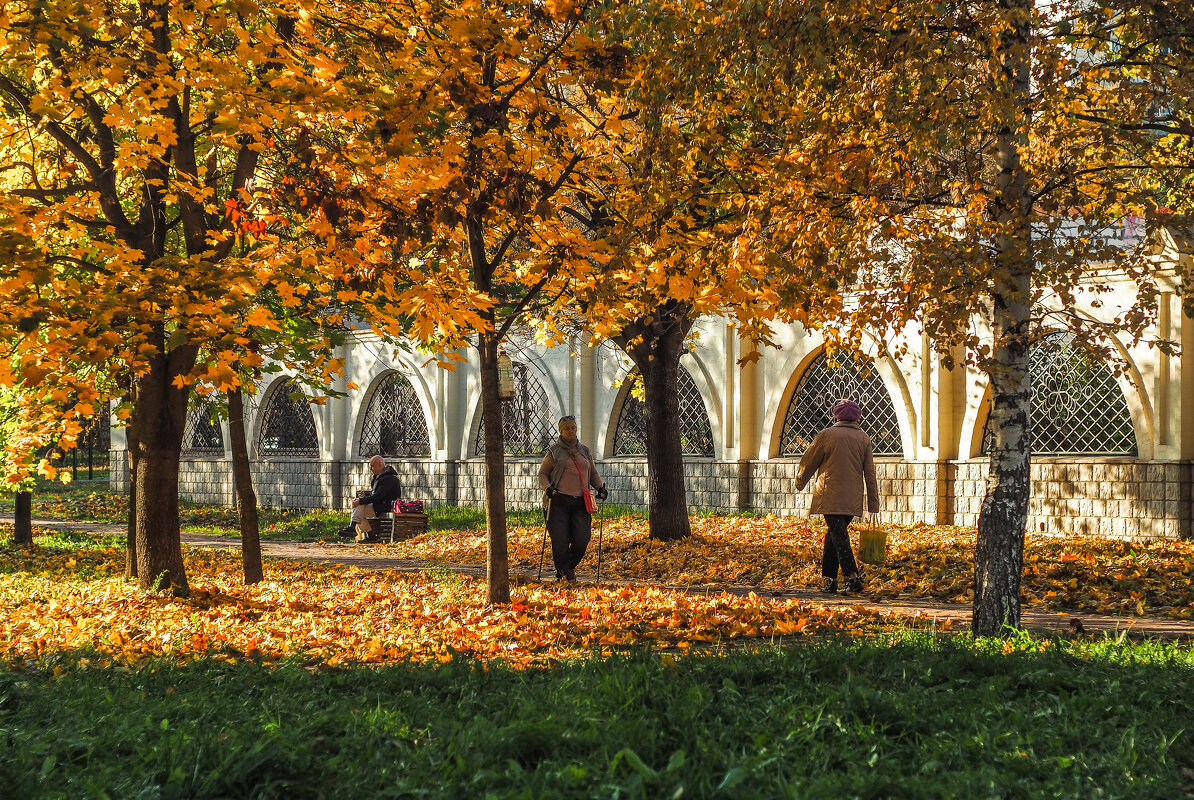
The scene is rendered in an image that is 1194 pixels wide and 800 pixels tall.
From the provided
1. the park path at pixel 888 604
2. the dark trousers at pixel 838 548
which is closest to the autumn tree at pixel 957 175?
the park path at pixel 888 604

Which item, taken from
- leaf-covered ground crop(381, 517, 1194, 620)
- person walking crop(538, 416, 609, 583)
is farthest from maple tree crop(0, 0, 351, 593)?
leaf-covered ground crop(381, 517, 1194, 620)

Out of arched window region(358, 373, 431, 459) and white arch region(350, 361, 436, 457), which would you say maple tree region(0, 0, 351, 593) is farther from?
arched window region(358, 373, 431, 459)

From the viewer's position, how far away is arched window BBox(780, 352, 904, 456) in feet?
58.2

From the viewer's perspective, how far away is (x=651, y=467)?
15.2 m

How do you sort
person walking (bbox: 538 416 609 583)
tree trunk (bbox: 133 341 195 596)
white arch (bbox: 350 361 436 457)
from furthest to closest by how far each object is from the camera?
white arch (bbox: 350 361 436 457)
person walking (bbox: 538 416 609 583)
tree trunk (bbox: 133 341 195 596)

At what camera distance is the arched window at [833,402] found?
17734 mm

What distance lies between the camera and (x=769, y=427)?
1900 cm

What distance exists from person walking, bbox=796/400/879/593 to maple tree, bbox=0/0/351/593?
507 centimetres

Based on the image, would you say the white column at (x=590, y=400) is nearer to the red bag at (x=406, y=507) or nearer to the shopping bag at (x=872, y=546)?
the red bag at (x=406, y=507)

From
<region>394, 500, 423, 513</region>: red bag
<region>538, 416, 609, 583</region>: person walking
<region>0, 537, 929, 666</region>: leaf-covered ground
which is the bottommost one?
<region>0, 537, 929, 666</region>: leaf-covered ground

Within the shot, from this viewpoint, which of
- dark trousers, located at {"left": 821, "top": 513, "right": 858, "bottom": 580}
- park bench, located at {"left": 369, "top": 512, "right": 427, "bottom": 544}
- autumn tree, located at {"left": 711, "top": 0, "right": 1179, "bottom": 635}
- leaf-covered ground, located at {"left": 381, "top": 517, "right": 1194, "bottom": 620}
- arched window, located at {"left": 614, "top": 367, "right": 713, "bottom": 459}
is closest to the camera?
autumn tree, located at {"left": 711, "top": 0, "right": 1179, "bottom": 635}

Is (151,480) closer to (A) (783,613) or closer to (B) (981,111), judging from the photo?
(A) (783,613)

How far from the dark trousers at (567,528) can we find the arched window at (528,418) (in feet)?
35.6

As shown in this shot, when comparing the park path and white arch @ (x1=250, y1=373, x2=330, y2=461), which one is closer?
the park path
